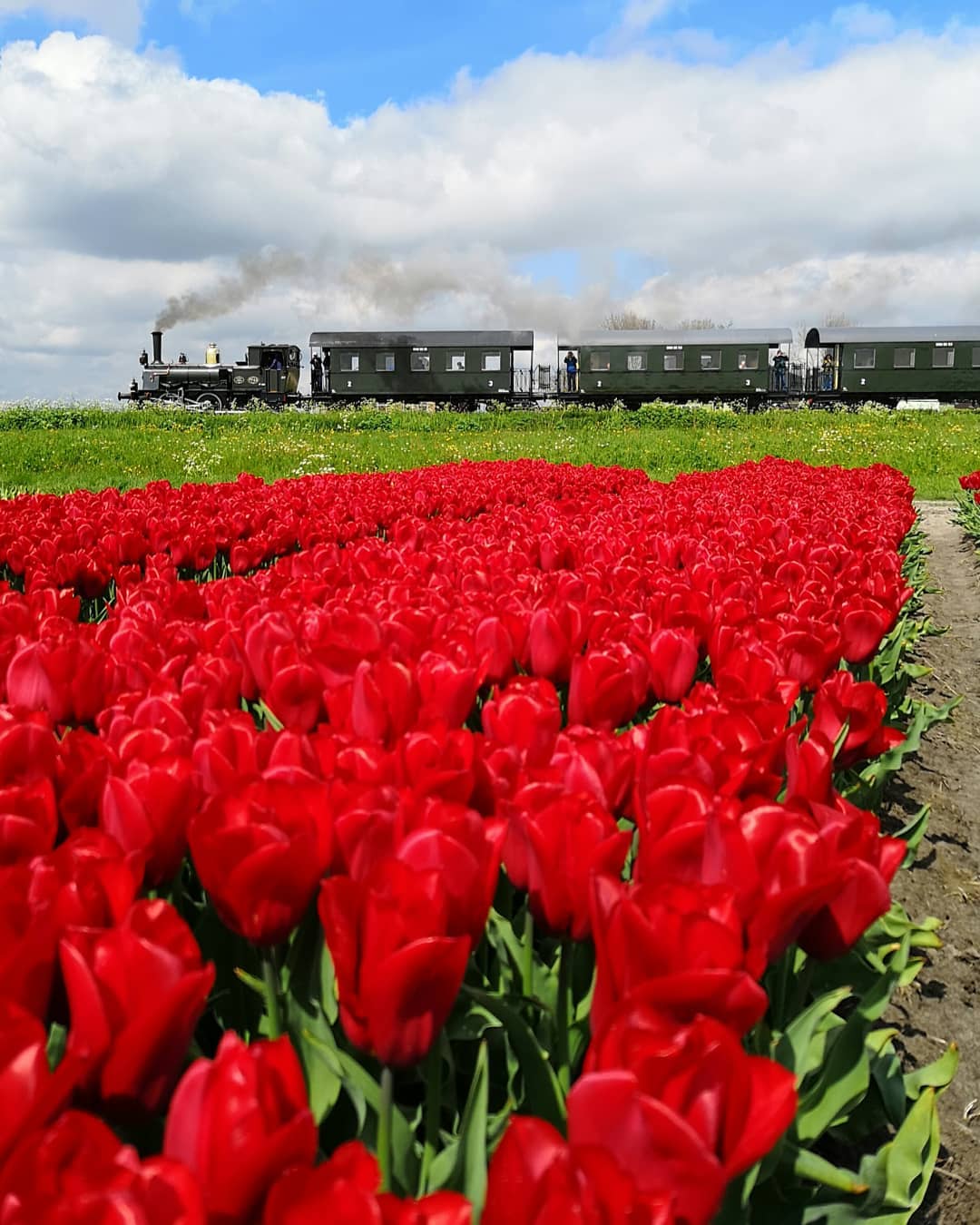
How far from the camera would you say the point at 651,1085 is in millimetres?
→ 857

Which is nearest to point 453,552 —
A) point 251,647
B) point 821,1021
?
point 251,647

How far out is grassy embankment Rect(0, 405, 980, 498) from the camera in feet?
58.6

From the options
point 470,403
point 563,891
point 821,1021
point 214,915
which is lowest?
point 821,1021

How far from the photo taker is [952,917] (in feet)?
10.7

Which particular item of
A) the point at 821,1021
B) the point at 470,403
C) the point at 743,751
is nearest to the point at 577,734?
the point at 743,751

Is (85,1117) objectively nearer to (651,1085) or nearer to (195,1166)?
(195,1166)

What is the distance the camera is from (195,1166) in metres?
0.83

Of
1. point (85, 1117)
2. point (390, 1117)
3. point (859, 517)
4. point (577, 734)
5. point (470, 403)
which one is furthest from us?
point (470, 403)

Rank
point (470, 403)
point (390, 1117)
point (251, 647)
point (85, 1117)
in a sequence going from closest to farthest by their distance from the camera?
point (85, 1117), point (390, 1117), point (251, 647), point (470, 403)

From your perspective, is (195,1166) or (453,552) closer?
(195,1166)

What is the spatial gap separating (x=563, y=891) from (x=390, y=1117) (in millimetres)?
336

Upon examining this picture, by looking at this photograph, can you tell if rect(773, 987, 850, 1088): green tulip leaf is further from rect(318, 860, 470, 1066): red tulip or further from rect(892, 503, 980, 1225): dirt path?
rect(892, 503, 980, 1225): dirt path

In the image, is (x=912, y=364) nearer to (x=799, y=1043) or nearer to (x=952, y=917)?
(x=952, y=917)

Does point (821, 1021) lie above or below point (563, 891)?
below
